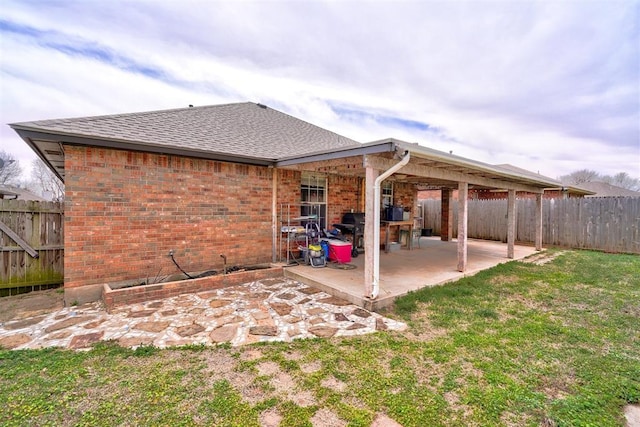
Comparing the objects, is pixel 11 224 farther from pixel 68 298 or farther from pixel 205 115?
pixel 205 115

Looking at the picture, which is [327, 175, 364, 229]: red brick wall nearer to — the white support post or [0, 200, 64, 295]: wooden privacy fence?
the white support post

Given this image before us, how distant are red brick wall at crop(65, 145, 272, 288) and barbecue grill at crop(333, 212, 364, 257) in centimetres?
265

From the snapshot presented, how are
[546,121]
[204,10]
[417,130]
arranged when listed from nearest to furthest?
1. [204,10]
2. [546,121]
3. [417,130]

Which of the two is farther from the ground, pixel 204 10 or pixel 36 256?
pixel 204 10

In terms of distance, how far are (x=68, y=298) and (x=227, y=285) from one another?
263 centimetres

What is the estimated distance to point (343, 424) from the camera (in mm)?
2201

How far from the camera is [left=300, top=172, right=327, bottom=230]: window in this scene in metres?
8.17

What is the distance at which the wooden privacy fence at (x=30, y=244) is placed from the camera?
18.0 ft

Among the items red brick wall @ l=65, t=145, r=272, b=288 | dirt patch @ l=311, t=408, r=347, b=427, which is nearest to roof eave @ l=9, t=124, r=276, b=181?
red brick wall @ l=65, t=145, r=272, b=288

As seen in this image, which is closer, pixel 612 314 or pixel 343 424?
pixel 343 424

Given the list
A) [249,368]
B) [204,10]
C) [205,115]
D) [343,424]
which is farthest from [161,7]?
[343,424]

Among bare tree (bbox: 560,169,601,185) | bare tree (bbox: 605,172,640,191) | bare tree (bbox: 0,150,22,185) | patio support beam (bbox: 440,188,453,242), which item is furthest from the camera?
bare tree (bbox: 605,172,640,191)

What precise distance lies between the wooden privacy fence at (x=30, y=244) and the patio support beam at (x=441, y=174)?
21.4 ft

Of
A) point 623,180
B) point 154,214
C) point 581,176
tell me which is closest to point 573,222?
point 154,214
